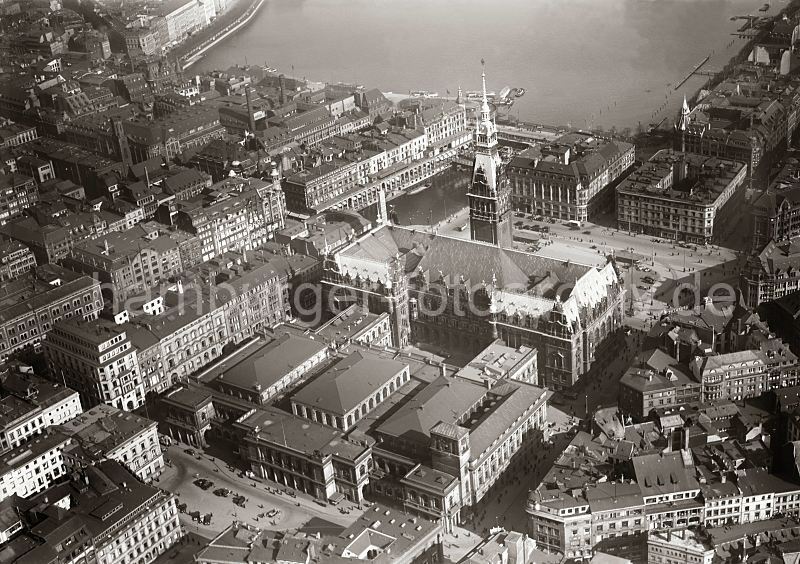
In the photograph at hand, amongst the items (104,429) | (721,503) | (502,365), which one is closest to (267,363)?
(104,429)

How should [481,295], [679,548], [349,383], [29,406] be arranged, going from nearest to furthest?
[679,548]
[349,383]
[29,406]
[481,295]

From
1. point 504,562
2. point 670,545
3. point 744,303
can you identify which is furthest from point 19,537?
point 744,303

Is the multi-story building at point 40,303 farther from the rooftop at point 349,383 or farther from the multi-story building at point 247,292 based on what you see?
the rooftop at point 349,383

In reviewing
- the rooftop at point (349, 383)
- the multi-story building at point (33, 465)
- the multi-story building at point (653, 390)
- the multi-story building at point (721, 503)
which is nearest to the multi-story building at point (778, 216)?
the multi-story building at point (653, 390)

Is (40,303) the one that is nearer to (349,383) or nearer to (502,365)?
(349,383)

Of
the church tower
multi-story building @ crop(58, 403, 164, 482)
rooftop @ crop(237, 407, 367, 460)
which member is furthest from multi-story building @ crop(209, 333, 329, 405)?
the church tower

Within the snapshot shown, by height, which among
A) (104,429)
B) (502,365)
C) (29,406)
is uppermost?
(29,406)
